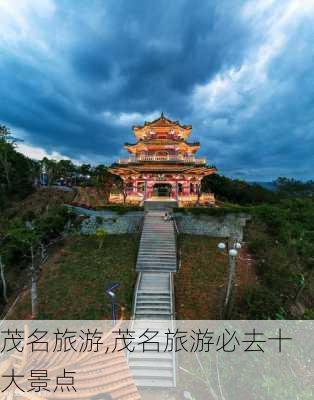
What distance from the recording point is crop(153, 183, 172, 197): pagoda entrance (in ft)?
81.0

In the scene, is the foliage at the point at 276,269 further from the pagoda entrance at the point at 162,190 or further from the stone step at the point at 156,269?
the pagoda entrance at the point at 162,190

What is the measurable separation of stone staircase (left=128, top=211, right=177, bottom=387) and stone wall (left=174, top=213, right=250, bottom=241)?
1.43 meters

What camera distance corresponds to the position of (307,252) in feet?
54.7

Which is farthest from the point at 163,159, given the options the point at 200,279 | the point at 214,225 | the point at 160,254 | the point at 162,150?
the point at 200,279

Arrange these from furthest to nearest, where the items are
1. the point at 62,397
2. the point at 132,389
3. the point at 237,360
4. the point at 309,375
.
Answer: the point at 237,360 < the point at 309,375 < the point at 132,389 < the point at 62,397

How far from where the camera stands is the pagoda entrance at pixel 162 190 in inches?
972

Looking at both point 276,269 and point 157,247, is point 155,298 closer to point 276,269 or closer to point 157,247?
point 157,247

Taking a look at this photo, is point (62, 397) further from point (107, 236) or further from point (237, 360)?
point (107, 236)

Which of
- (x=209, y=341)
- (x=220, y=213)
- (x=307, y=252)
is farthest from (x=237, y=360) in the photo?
(x=307, y=252)

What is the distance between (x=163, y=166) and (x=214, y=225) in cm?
793

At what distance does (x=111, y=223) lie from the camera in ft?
56.5

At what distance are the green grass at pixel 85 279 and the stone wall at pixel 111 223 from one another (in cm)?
78

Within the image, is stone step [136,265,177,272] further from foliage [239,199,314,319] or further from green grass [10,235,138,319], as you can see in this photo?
foliage [239,199,314,319]

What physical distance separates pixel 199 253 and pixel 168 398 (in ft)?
27.6
